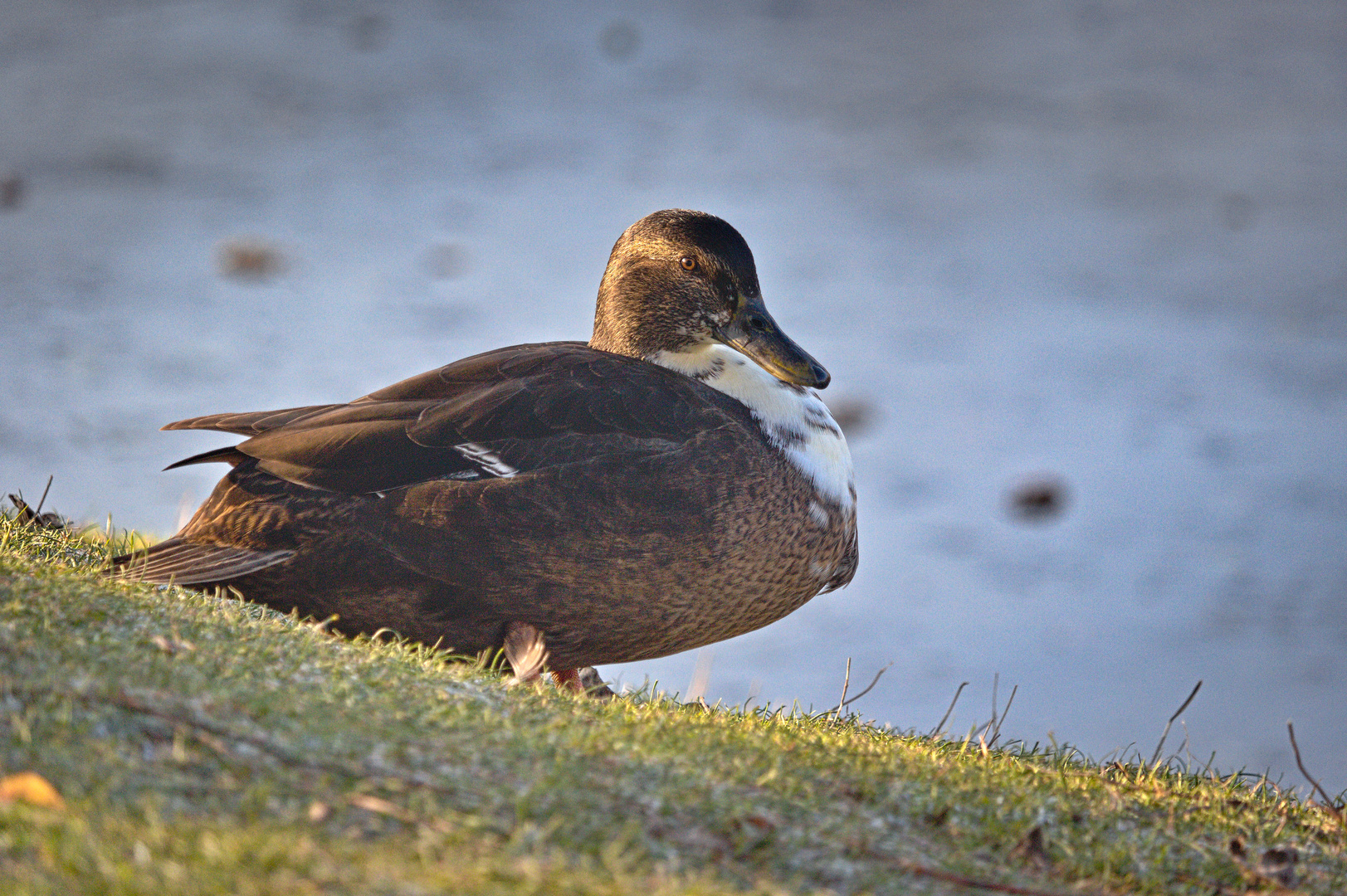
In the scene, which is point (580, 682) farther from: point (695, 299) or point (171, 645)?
point (171, 645)

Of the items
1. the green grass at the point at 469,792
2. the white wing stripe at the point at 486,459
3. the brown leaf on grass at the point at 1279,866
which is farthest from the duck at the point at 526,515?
the brown leaf on grass at the point at 1279,866

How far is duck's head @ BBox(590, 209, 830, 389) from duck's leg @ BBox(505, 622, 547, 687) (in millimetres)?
1341

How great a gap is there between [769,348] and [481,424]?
48.3 inches

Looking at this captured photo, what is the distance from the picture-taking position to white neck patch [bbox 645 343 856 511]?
4.66 metres

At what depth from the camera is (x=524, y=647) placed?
165 inches

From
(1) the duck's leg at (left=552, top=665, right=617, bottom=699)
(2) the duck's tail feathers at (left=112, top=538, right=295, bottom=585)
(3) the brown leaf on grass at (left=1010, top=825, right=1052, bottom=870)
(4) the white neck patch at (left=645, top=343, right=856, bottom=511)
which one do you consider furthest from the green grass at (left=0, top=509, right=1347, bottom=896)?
(4) the white neck patch at (left=645, top=343, right=856, bottom=511)

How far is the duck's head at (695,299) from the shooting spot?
4.93 m

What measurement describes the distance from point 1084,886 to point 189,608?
2.55 m

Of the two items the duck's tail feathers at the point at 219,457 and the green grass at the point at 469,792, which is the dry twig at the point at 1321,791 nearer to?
the green grass at the point at 469,792

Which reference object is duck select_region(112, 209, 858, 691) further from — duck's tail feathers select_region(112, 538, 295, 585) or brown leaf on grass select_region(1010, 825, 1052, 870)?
brown leaf on grass select_region(1010, 825, 1052, 870)

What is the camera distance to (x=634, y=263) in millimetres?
5055

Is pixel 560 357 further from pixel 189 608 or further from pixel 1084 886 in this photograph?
pixel 1084 886

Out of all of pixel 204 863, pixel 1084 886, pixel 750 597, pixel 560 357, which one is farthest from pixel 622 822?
pixel 560 357

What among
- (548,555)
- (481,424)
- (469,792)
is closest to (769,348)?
(481,424)
